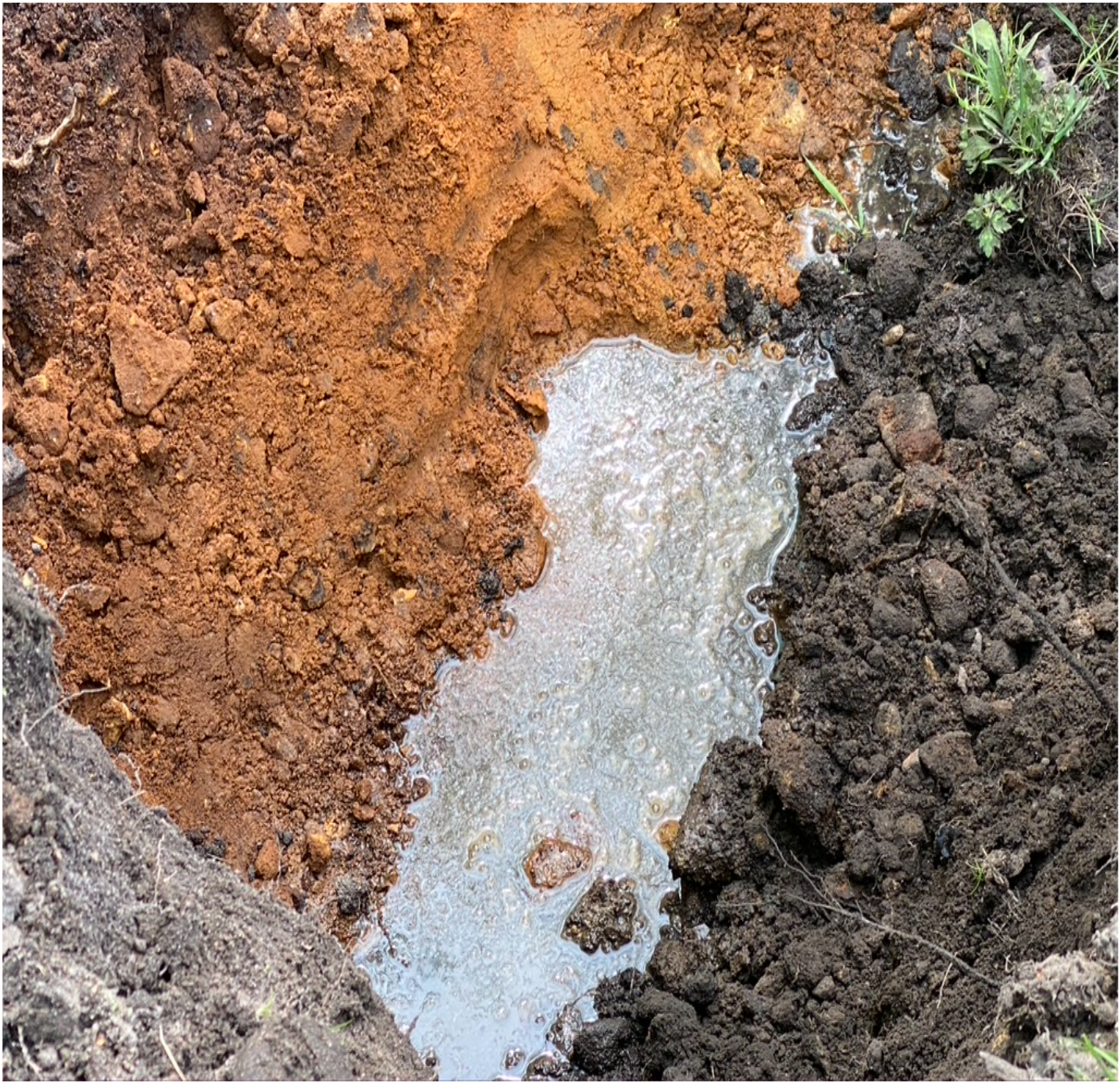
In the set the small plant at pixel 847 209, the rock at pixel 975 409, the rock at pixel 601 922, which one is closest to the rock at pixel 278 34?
the small plant at pixel 847 209

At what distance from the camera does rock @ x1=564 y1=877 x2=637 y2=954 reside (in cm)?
312

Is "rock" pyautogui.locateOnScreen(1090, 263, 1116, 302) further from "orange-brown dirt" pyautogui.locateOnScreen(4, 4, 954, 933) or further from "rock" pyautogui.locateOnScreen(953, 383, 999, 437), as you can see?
"orange-brown dirt" pyautogui.locateOnScreen(4, 4, 954, 933)

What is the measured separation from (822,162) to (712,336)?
73 cm

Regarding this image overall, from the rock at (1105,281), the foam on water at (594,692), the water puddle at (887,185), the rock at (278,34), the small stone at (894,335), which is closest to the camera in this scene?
the rock at (278,34)

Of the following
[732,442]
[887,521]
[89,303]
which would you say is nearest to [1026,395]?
[887,521]

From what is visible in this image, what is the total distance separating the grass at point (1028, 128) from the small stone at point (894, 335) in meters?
0.34

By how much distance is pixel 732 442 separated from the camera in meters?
3.69

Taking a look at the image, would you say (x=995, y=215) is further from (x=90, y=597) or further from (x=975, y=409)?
(x=90, y=597)

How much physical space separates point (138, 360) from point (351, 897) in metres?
1.58

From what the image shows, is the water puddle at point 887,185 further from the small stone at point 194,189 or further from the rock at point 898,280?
the small stone at point 194,189

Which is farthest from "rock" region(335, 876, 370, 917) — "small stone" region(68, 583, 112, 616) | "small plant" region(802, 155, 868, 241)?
"small plant" region(802, 155, 868, 241)

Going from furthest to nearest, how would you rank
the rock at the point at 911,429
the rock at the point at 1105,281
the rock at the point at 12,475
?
the rock at the point at 911,429 < the rock at the point at 1105,281 < the rock at the point at 12,475

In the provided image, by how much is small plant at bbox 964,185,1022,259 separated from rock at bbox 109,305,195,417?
8.07 ft

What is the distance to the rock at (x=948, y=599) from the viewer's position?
121 inches
